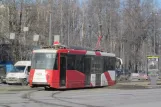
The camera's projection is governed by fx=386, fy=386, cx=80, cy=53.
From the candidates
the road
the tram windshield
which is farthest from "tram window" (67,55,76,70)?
the road

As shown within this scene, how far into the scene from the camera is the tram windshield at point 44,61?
28.3 metres

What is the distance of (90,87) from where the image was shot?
33906 mm

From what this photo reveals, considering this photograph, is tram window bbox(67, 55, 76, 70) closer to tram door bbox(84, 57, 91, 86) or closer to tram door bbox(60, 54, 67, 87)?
tram door bbox(60, 54, 67, 87)

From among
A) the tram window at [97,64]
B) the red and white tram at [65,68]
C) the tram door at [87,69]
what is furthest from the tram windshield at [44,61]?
the tram window at [97,64]

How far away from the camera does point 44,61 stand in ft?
93.5

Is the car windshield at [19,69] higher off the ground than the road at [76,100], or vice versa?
the car windshield at [19,69]

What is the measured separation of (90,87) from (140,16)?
47755 millimetres

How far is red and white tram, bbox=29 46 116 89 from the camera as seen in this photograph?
28.2 metres

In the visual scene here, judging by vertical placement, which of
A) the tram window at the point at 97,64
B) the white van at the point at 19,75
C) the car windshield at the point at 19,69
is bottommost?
the white van at the point at 19,75

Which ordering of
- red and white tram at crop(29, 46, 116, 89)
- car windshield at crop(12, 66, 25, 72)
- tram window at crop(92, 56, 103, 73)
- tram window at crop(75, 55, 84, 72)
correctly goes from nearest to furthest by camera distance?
red and white tram at crop(29, 46, 116, 89)
tram window at crop(75, 55, 84, 72)
tram window at crop(92, 56, 103, 73)
car windshield at crop(12, 66, 25, 72)

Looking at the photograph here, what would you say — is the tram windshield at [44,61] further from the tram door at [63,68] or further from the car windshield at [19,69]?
the car windshield at [19,69]

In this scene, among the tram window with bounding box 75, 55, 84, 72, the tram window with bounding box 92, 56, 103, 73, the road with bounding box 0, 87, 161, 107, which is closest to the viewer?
the road with bounding box 0, 87, 161, 107

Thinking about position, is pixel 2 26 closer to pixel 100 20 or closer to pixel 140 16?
pixel 100 20

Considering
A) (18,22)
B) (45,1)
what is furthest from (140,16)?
(18,22)
